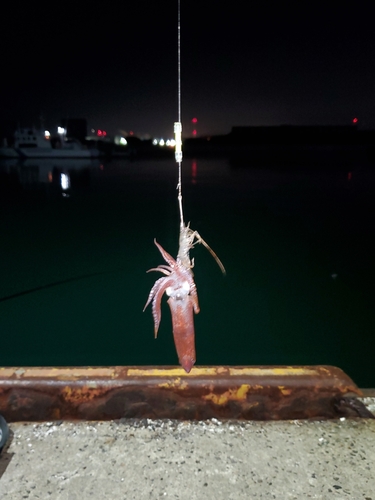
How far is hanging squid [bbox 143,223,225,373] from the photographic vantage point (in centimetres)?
265

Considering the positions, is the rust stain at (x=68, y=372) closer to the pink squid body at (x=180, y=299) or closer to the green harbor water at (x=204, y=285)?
the pink squid body at (x=180, y=299)

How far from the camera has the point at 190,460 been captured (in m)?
2.59

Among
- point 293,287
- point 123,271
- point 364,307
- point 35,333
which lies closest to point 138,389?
point 35,333

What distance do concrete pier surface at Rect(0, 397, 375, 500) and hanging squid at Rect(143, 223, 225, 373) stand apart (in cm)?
49

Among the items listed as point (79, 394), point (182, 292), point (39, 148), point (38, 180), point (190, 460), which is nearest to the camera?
point (190, 460)

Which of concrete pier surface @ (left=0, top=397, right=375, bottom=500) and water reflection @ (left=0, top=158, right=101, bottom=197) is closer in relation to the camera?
concrete pier surface @ (left=0, top=397, right=375, bottom=500)

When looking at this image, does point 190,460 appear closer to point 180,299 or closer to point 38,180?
point 180,299

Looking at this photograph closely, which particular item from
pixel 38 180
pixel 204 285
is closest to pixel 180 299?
pixel 204 285

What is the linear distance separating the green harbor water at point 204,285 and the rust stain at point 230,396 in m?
4.15

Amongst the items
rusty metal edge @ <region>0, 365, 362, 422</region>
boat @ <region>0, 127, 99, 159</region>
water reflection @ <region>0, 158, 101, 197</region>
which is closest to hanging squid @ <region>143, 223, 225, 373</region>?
rusty metal edge @ <region>0, 365, 362, 422</region>

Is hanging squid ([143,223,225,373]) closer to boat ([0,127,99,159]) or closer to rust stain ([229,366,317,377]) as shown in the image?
rust stain ([229,366,317,377])

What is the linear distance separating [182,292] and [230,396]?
768 millimetres

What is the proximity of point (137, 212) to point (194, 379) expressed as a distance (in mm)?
22122

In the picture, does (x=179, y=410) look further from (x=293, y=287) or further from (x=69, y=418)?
(x=293, y=287)
